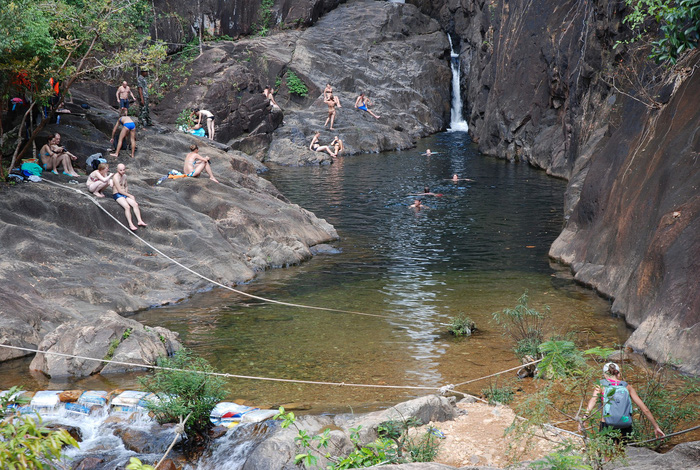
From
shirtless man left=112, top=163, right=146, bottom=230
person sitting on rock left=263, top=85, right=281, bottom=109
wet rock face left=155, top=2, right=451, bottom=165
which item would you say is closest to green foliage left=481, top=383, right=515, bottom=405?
shirtless man left=112, top=163, right=146, bottom=230

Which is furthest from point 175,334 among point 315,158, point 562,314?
point 315,158

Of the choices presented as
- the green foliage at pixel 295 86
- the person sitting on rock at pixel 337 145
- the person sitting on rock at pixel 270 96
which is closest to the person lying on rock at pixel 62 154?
the person sitting on rock at pixel 337 145

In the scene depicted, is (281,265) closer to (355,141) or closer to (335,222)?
(335,222)

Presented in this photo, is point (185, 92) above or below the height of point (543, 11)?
below

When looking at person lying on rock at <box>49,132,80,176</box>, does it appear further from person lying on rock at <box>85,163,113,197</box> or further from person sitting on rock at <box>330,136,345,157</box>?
person sitting on rock at <box>330,136,345,157</box>

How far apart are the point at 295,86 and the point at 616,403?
119 feet

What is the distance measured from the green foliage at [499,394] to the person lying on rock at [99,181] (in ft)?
33.7

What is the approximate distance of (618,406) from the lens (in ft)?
22.1

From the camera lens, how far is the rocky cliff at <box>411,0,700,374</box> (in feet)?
33.5

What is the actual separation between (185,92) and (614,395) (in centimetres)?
3410

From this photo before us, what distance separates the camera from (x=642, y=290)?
36.8 ft

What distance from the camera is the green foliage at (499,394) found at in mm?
8727

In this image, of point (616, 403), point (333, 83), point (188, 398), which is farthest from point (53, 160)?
point (333, 83)

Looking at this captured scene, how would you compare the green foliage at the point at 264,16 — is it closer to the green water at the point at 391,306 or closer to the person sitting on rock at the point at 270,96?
the person sitting on rock at the point at 270,96
